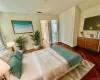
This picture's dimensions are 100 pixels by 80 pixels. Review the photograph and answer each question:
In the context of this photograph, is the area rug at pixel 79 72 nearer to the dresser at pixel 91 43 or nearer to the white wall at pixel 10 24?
the dresser at pixel 91 43

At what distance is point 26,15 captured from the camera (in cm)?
358

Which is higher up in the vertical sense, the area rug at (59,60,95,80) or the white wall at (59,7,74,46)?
the white wall at (59,7,74,46)

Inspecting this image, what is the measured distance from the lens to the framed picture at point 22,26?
338cm

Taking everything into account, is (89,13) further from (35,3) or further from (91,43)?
(35,3)

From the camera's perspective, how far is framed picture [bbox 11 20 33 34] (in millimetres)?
3384

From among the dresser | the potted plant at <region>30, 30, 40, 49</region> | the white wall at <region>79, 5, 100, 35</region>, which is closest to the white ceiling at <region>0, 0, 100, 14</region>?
the white wall at <region>79, 5, 100, 35</region>

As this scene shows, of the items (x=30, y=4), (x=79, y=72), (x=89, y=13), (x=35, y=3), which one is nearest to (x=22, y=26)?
(x=30, y=4)

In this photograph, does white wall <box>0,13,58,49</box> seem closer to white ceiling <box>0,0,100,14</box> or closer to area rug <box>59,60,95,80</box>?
white ceiling <box>0,0,100,14</box>

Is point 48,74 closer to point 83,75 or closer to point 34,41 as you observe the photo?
point 83,75

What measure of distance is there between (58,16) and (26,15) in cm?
243

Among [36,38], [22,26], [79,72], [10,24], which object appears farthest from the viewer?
[36,38]

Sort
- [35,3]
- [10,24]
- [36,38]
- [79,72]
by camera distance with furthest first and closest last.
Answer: [36,38] → [10,24] → [35,3] → [79,72]

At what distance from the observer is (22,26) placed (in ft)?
11.7

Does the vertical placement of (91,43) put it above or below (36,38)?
below
